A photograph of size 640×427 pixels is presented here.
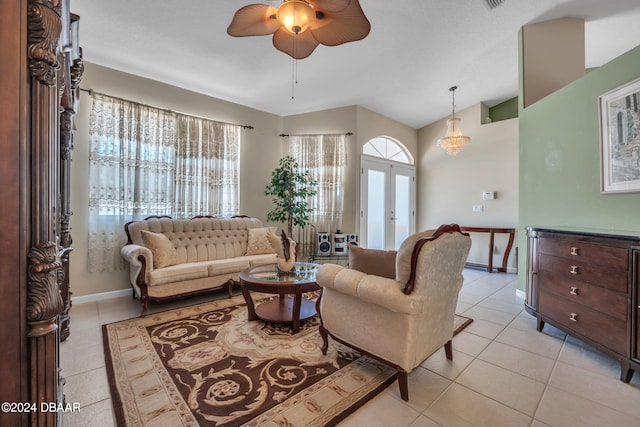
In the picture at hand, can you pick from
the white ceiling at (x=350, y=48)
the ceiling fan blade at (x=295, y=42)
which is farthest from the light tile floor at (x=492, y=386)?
the white ceiling at (x=350, y=48)

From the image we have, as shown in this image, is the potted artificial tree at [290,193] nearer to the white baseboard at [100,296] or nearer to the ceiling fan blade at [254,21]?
the white baseboard at [100,296]

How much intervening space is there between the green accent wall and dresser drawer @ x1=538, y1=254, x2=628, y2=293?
56cm

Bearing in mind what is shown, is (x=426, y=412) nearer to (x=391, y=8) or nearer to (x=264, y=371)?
(x=264, y=371)

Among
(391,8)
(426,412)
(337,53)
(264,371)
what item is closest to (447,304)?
(426,412)

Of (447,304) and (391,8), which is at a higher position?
(391,8)

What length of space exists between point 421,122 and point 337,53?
344 cm

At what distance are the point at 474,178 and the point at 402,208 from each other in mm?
1550

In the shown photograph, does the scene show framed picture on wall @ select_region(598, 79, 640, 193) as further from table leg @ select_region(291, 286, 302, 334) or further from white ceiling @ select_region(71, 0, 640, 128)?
table leg @ select_region(291, 286, 302, 334)

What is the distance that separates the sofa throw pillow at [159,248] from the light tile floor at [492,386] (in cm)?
75

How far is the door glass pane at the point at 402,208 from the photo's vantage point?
19.0 feet

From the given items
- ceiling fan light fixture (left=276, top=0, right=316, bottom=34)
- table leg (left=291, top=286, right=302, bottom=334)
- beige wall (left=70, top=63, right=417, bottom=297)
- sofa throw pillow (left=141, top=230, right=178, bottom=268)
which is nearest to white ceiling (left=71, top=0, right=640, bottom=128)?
beige wall (left=70, top=63, right=417, bottom=297)

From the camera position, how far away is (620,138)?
2172 millimetres

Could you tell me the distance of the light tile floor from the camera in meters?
1.40

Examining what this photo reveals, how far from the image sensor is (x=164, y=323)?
2.53m
